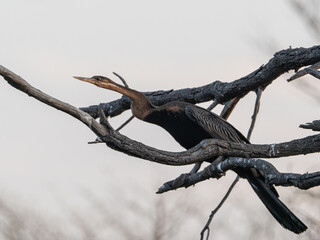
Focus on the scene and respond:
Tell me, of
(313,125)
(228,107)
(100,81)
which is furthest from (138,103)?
(313,125)

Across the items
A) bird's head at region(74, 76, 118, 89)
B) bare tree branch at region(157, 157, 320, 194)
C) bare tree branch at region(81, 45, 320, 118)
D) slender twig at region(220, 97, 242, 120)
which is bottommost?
bare tree branch at region(157, 157, 320, 194)

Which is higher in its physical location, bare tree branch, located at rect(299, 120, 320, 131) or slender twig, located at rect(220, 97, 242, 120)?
slender twig, located at rect(220, 97, 242, 120)

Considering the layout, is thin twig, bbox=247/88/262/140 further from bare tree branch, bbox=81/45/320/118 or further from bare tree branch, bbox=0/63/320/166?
bare tree branch, bbox=0/63/320/166

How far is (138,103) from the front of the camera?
18.7ft

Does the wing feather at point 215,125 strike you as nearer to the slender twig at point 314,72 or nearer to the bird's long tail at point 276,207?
the bird's long tail at point 276,207

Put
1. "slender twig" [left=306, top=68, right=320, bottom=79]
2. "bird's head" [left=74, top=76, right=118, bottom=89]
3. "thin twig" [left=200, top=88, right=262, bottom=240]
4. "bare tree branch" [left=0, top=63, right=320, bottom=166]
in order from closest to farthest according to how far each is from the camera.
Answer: "bare tree branch" [left=0, top=63, right=320, bottom=166]
"slender twig" [left=306, top=68, right=320, bottom=79]
"thin twig" [left=200, top=88, right=262, bottom=240]
"bird's head" [left=74, top=76, right=118, bottom=89]

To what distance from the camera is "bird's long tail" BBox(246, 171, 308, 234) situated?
512 centimetres

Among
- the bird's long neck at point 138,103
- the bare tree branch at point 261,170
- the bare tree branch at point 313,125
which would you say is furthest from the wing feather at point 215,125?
the bare tree branch at point 313,125

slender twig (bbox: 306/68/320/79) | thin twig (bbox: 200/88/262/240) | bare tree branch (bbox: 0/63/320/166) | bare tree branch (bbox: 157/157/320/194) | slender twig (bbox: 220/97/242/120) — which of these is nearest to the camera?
bare tree branch (bbox: 0/63/320/166)

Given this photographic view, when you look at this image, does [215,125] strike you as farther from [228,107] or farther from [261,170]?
[261,170]

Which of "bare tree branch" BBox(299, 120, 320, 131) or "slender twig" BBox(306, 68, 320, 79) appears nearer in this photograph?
"bare tree branch" BBox(299, 120, 320, 131)

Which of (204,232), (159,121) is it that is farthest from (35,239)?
(204,232)

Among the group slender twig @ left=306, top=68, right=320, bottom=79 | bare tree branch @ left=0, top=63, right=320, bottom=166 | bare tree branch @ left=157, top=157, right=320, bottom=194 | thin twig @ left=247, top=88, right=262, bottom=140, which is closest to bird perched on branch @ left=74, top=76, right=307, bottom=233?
thin twig @ left=247, top=88, right=262, bottom=140

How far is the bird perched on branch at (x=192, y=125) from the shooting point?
208 inches
